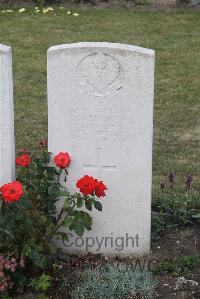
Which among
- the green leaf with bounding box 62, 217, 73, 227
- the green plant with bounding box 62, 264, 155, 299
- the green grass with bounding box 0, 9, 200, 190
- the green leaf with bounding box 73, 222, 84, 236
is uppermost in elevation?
the green grass with bounding box 0, 9, 200, 190

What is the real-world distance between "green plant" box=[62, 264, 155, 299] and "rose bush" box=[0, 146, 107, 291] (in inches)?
10.3

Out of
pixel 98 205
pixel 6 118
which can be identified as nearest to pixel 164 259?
pixel 98 205

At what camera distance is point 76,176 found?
16.2 ft

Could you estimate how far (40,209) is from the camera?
4852mm

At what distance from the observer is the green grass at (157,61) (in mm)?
7266

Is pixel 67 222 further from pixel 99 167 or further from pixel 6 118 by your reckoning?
pixel 6 118

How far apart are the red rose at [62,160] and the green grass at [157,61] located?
1.81 meters

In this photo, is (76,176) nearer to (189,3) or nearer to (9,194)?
(9,194)

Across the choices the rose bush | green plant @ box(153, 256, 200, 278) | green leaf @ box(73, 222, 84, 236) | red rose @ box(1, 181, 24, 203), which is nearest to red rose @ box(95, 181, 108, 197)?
the rose bush

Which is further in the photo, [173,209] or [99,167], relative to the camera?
[173,209]

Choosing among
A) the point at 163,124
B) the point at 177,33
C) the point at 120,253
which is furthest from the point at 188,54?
the point at 120,253

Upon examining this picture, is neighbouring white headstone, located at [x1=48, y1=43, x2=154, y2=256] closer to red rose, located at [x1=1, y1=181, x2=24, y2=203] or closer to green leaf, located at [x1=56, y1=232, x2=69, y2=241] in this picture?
green leaf, located at [x1=56, y1=232, x2=69, y2=241]

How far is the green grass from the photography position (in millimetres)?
7266

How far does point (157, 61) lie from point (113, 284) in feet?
19.3
